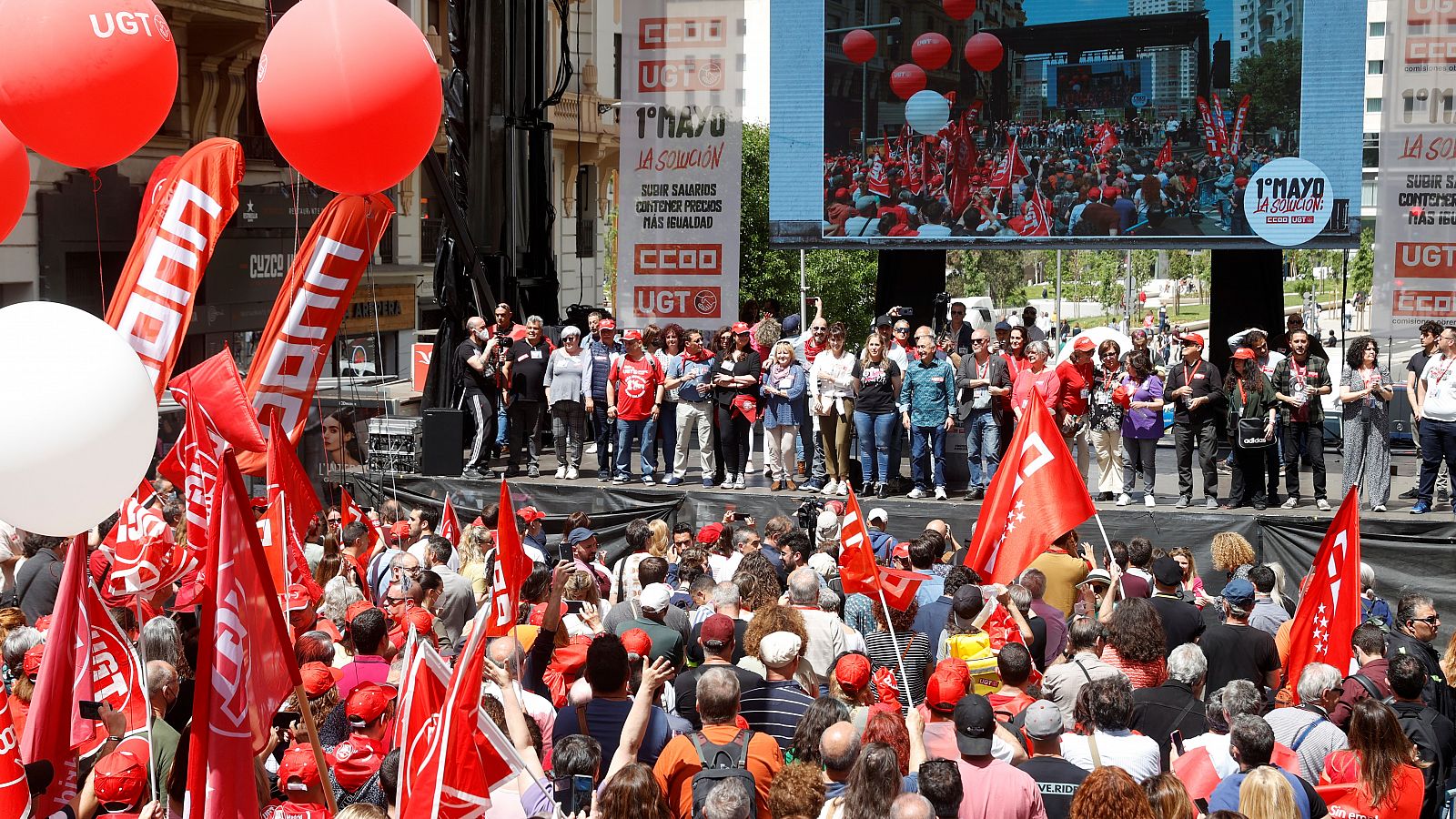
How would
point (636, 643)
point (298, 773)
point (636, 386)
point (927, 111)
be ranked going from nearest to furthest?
point (298, 773) → point (636, 643) → point (636, 386) → point (927, 111)

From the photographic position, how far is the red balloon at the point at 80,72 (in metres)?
7.35

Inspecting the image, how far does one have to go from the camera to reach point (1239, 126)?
1830 cm

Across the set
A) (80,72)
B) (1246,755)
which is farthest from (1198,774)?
(80,72)

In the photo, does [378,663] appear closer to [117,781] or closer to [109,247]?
[117,781]

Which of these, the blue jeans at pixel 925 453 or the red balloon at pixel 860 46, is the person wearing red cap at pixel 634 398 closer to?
the blue jeans at pixel 925 453

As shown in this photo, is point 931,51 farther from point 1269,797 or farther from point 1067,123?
point 1269,797

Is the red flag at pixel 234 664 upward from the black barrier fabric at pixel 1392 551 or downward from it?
upward

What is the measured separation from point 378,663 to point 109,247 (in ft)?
53.2

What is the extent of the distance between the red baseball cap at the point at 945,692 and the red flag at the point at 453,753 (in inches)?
74.7

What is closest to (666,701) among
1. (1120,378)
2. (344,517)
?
(344,517)

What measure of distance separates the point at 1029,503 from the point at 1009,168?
34.8ft

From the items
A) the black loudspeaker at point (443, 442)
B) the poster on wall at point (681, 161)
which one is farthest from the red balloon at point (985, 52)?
the black loudspeaker at point (443, 442)

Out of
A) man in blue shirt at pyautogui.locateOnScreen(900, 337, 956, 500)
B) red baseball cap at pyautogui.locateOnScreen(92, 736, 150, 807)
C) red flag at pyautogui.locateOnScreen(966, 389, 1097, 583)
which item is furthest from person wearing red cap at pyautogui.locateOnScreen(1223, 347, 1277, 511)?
red baseball cap at pyautogui.locateOnScreen(92, 736, 150, 807)

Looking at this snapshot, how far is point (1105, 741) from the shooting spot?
20.3 ft
